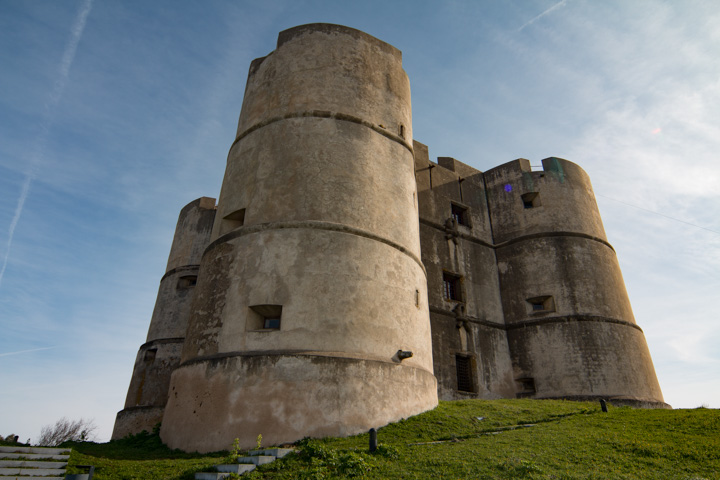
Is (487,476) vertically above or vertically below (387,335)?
below

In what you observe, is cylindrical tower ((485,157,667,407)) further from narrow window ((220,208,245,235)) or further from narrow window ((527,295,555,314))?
narrow window ((220,208,245,235))

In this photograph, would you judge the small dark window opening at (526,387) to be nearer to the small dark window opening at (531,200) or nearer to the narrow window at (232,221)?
the small dark window opening at (531,200)

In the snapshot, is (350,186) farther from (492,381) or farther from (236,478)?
(492,381)

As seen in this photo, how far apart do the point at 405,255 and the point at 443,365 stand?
614 centimetres

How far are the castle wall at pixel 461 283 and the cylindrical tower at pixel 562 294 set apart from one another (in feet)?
2.54

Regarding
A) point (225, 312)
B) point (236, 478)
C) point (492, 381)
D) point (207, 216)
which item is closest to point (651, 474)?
point (236, 478)

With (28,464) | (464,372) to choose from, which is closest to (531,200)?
(464,372)

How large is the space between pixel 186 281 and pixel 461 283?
12.7 meters

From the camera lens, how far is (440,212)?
75.2 ft

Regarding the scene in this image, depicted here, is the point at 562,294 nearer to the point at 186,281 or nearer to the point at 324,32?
the point at 324,32

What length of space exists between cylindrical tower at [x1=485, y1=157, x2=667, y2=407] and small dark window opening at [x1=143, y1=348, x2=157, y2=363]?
15785 millimetres

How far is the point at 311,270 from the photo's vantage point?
13.0 meters

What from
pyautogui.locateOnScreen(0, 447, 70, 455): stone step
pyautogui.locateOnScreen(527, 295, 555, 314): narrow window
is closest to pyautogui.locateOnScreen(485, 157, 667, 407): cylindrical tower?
pyautogui.locateOnScreen(527, 295, 555, 314): narrow window

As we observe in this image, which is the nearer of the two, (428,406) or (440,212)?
(428,406)
